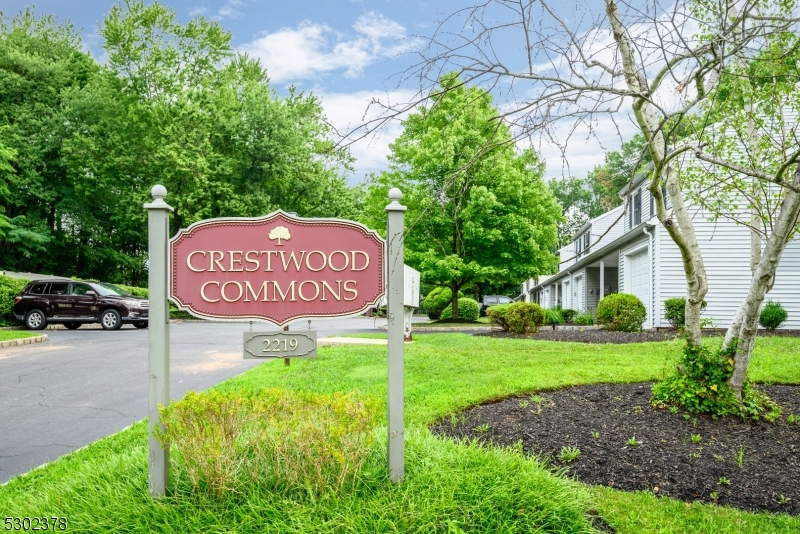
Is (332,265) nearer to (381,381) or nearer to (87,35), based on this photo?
(381,381)

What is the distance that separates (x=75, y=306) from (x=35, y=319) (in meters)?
1.36

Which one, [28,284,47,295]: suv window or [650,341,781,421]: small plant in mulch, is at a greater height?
[28,284,47,295]: suv window

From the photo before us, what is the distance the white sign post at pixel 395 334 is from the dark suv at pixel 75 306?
1628 cm

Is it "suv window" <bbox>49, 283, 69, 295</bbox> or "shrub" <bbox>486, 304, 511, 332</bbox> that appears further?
"suv window" <bbox>49, 283, 69, 295</bbox>

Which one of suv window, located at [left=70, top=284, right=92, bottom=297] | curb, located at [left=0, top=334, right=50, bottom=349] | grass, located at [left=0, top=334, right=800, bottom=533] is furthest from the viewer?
suv window, located at [left=70, top=284, right=92, bottom=297]

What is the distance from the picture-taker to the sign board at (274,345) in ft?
11.0

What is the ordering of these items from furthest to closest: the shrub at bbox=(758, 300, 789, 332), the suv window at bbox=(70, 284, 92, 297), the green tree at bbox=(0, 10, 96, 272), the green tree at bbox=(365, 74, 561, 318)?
the green tree at bbox=(0, 10, 96, 272)
the green tree at bbox=(365, 74, 561, 318)
the suv window at bbox=(70, 284, 92, 297)
the shrub at bbox=(758, 300, 789, 332)

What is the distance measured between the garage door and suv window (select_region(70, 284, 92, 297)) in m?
17.4

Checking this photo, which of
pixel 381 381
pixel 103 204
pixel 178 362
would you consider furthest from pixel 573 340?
pixel 103 204

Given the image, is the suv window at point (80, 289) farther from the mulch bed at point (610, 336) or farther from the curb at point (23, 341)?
the mulch bed at point (610, 336)

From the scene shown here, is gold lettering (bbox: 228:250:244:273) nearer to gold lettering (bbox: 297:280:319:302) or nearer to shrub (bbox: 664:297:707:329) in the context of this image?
gold lettering (bbox: 297:280:319:302)

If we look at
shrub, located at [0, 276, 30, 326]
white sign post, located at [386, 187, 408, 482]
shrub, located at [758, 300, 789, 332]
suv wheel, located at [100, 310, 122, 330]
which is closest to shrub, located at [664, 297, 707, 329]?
shrub, located at [758, 300, 789, 332]

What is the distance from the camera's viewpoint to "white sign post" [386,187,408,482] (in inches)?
127

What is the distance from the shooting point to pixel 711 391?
496 cm
